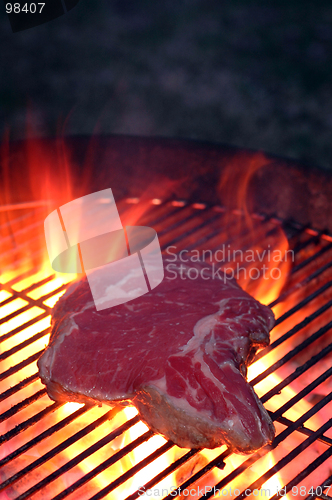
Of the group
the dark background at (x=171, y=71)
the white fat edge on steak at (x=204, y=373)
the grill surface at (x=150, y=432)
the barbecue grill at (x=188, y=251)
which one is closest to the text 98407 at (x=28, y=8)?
the barbecue grill at (x=188, y=251)

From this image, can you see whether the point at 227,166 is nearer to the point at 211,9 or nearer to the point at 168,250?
the point at 168,250

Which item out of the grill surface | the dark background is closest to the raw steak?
the grill surface

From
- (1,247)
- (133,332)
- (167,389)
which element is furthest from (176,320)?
(1,247)

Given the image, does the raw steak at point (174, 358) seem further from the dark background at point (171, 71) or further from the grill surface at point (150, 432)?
the dark background at point (171, 71)

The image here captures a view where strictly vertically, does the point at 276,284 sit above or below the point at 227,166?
below

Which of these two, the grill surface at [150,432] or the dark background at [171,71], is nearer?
the grill surface at [150,432]

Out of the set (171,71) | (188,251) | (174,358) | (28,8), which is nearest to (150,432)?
(174,358)

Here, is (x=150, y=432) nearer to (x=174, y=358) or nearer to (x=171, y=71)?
(x=174, y=358)
